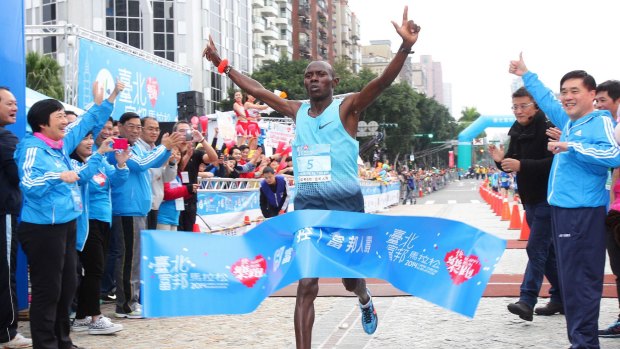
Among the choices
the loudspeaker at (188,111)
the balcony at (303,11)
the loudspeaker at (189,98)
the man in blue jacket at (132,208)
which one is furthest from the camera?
the balcony at (303,11)

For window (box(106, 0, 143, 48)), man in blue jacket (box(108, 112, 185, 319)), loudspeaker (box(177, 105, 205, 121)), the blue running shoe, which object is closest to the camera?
the blue running shoe

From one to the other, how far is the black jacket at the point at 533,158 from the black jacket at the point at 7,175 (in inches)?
172

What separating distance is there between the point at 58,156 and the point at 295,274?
2.27 meters

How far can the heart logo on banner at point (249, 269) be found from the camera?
4750 mm

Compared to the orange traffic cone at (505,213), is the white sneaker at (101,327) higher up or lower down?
higher up

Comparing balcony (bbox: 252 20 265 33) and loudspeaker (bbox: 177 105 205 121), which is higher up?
balcony (bbox: 252 20 265 33)

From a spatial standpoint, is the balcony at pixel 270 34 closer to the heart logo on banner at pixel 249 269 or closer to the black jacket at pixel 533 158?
the black jacket at pixel 533 158

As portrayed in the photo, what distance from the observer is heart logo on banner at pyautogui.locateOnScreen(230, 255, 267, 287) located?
4.75m

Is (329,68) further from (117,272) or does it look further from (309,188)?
(117,272)

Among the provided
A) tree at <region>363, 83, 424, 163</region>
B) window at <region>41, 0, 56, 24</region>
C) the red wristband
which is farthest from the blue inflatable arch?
the red wristband

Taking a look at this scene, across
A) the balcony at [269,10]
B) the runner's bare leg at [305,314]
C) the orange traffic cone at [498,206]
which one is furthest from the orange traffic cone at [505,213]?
the balcony at [269,10]

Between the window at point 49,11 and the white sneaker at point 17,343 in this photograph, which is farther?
the window at point 49,11

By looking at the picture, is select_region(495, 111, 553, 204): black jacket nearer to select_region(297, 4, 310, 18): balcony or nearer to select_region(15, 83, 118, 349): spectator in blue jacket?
select_region(15, 83, 118, 349): spectator in blue jacket

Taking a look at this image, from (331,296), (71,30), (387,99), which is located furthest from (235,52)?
(331,296)
